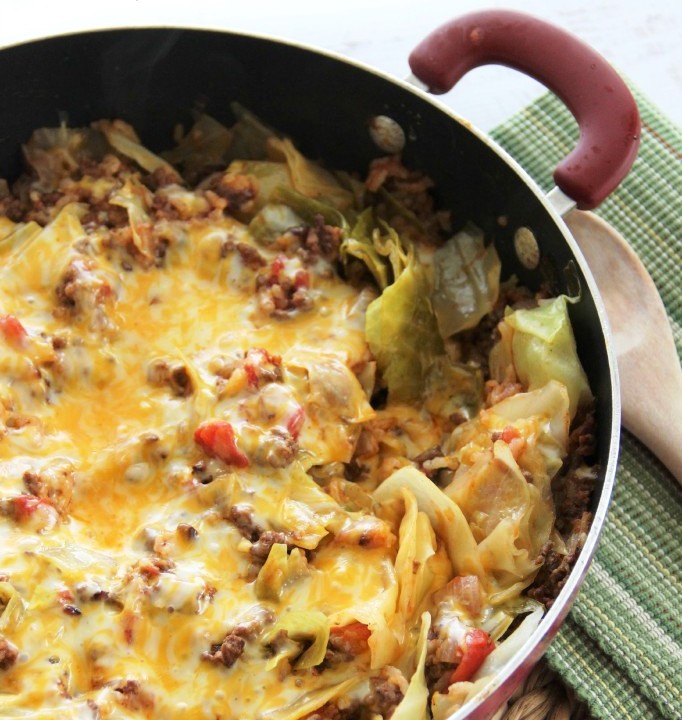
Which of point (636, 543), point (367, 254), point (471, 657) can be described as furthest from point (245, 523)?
point (636, 543)

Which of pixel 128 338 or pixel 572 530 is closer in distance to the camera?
pixel 572 530

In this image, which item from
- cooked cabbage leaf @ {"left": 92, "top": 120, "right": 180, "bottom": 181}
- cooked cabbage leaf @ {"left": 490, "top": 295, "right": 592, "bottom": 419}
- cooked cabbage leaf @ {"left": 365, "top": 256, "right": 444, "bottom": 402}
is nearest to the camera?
cooked cabbage leaf @ {"left": 490, "top": 295, "right": 592, "bottom": 419}

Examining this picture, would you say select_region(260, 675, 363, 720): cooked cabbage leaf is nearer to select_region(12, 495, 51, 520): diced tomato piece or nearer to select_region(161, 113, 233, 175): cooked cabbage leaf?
select_region(12, 495, 51, 520): diced tomato piece

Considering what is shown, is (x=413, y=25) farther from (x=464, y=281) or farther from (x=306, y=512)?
(x=306, y=512)

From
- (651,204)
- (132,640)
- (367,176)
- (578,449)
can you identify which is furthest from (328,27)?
(132,640)

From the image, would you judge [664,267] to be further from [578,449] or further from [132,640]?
[132,640]

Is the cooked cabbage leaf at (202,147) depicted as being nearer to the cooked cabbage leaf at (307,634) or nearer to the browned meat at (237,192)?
the browned meat at (237,192)

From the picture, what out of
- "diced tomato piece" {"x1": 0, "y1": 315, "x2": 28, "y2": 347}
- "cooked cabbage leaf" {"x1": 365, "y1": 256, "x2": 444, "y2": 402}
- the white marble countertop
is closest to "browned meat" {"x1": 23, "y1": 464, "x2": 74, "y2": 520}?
"diced tomato piece" {"x1": 0, "y1": 315, "x2": 28, "y2": 347}
